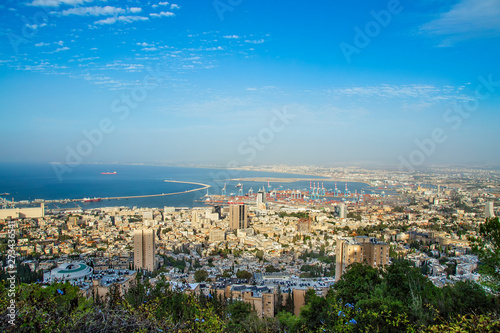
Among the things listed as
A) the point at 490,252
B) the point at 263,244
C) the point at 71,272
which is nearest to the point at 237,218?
the point at 263,244

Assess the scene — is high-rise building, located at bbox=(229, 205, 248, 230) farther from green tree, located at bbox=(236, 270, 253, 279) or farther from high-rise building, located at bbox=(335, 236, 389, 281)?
high-rise building, located at bbox=(335, 236, 389, 281)

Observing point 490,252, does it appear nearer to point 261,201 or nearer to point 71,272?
point 71,272

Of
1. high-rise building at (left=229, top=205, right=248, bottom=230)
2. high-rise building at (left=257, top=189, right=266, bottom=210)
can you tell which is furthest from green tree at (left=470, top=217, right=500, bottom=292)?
high-rise building at (left=257, top=189, right=266, bottom=210)

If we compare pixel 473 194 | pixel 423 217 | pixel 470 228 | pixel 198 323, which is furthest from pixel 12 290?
pixel 473 194

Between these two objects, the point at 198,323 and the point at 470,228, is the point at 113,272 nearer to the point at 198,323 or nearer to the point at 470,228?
the point at 198,323

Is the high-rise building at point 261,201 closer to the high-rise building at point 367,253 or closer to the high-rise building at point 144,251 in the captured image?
the high-rise building at point 144,251

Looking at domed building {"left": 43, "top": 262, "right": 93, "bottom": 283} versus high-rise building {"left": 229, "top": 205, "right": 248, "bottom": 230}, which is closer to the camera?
domed building {"left": 43, "top": 262, "right": 93, "bottom": 283}
